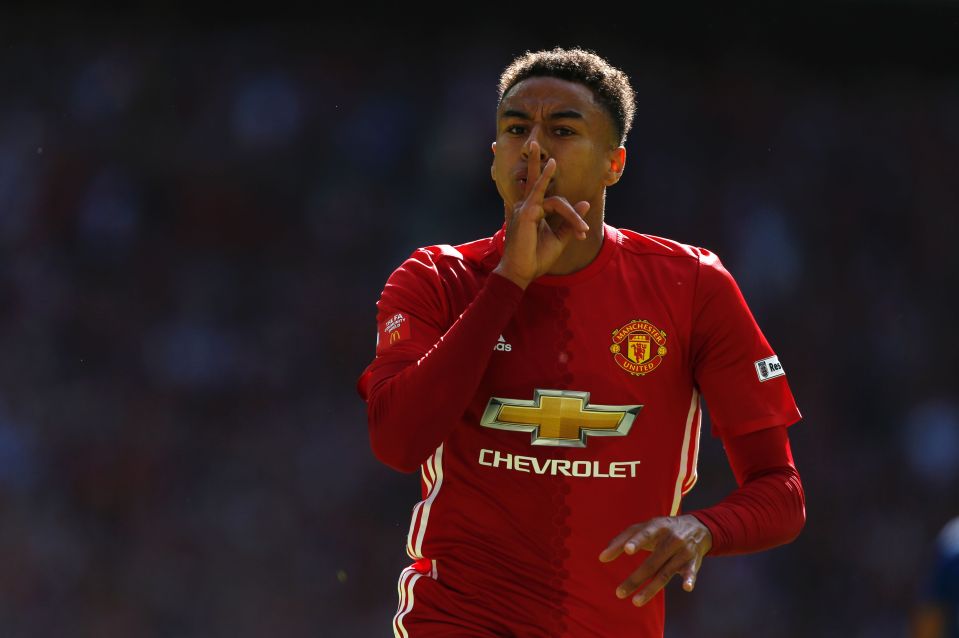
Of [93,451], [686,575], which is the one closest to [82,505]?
[93,451]

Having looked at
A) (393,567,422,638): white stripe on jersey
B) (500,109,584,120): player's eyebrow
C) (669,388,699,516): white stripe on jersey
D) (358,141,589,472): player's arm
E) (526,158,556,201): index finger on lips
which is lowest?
(393,567,422,638): white stripe on jersey

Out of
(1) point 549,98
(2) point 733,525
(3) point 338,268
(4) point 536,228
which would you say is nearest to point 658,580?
(2) point 733,525

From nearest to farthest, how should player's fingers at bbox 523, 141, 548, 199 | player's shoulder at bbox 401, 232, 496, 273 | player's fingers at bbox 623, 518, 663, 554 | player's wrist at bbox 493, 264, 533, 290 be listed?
player's fingers at bbox 623, 518, 663, 554 < player's wrist at bbox 493, 264, 533, 290 < player's fingers at bbox 523, 141, 548, 199 < player's shoulder at bbox 401, 232, 496, 273

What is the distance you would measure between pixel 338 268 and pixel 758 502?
24.3 ft

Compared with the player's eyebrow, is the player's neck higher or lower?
lower

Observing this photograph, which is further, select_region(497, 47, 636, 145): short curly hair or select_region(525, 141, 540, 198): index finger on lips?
select_region(497, 47, 636, 145): short curly hair

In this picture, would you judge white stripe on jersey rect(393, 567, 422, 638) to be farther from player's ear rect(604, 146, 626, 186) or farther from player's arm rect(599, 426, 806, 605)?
player's ear rect(604, 146, 626, 186)

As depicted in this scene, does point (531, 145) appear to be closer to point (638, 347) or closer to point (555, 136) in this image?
point (555, 136)

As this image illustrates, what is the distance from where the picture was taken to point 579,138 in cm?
354

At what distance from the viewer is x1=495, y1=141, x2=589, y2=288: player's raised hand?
10.6 ft

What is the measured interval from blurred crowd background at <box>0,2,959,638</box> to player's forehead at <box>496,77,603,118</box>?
6.64m

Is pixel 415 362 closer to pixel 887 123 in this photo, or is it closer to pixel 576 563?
pixel 576 563

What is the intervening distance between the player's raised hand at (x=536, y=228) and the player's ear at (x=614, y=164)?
30 centimetres

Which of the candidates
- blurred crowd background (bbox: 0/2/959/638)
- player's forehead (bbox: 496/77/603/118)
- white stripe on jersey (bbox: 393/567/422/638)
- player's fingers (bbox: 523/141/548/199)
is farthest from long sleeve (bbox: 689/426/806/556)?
blurred crowd background (bbox: 0/2/959/638)
